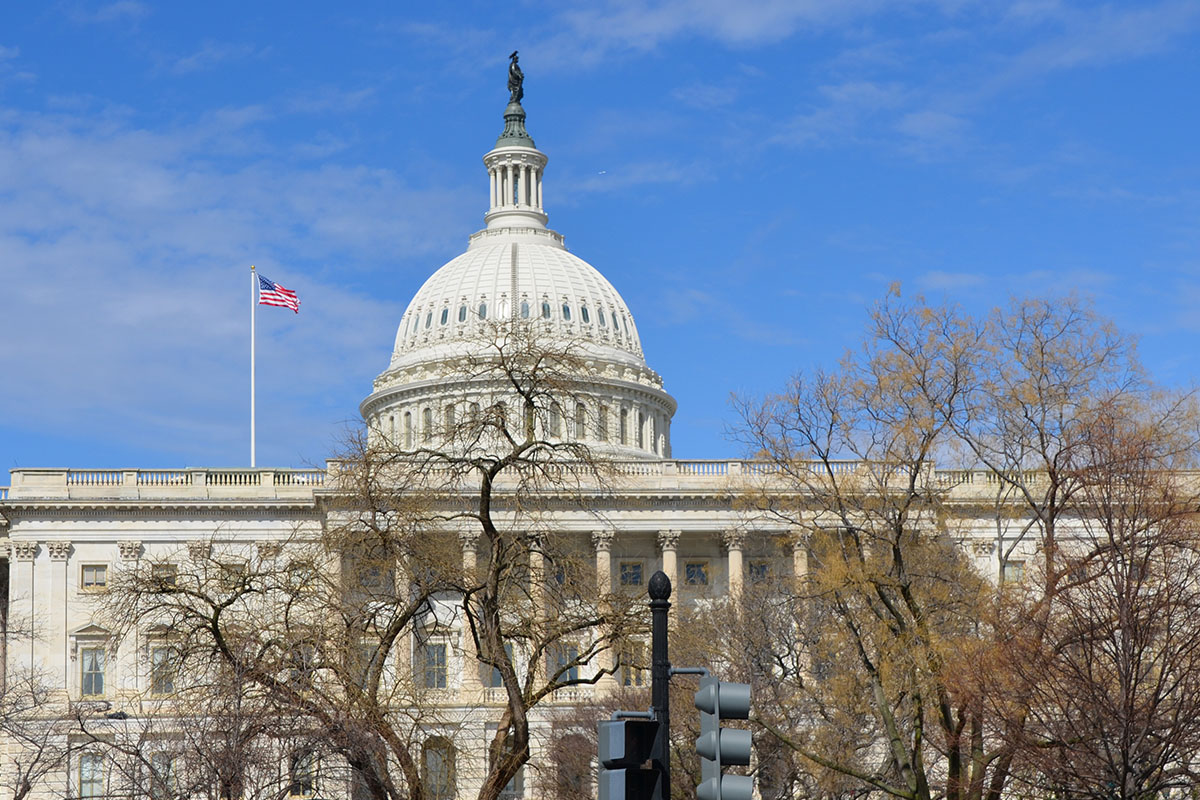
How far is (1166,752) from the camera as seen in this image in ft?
125

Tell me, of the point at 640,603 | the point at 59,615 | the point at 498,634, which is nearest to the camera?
the point at 498,634

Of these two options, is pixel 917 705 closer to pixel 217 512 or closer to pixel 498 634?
pixel 498 634

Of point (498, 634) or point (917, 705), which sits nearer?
point (498, 634)

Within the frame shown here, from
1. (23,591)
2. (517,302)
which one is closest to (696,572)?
(23,591)

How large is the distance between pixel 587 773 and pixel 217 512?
3763 centimetres

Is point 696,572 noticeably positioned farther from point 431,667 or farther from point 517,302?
point 431,667

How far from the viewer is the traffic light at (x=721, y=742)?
18094 millimetres

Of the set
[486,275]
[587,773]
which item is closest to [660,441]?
[486,275]

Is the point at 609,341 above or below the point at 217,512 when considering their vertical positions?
above

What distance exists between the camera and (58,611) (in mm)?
97812

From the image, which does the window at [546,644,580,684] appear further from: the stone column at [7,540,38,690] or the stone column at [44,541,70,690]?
the stone column at [7,540,38,690]

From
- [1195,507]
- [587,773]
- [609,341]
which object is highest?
[609,341]

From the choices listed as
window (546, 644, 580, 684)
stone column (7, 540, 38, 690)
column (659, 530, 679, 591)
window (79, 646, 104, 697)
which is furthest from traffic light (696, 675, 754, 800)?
window (79, 646, 104, 697)

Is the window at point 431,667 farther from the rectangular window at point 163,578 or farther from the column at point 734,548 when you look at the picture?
the column at point 734,548
